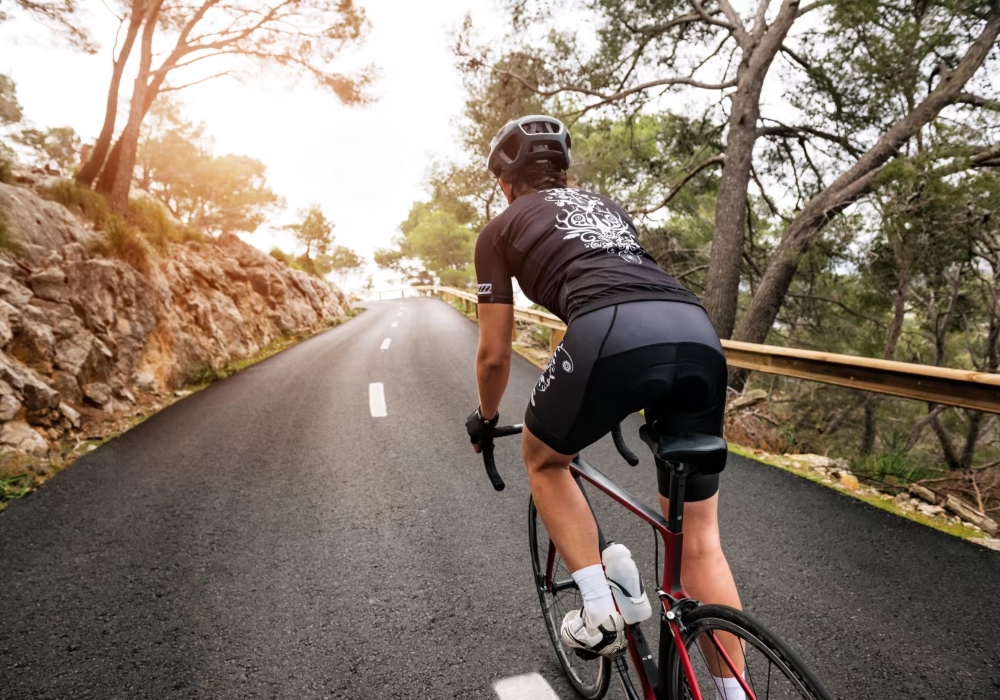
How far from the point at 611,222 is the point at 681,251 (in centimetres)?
1086

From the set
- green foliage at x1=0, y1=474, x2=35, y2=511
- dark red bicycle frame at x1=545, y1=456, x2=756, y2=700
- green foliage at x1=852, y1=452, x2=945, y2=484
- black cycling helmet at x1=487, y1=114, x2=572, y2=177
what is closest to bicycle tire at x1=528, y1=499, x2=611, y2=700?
dark red bicycle frame at x1=545, y1=456, x2=756, y2=700

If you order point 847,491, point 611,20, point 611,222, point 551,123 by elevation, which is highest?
point 611,20

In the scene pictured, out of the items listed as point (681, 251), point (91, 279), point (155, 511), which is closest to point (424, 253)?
point (681, 251)

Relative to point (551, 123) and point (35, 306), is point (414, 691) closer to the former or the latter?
point (551, 123)

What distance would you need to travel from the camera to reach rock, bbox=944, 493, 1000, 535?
3589mm

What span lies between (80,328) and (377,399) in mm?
3960

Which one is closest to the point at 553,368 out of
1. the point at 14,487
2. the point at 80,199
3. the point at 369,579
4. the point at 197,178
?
the point at 369,579

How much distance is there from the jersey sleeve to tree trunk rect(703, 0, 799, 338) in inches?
314

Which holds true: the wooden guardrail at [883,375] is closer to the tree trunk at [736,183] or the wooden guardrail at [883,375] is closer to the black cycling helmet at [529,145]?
the black cycling helmet at [529,145]

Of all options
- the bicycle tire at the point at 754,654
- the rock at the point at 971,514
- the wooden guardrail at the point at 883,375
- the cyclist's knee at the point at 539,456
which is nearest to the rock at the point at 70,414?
the cyclist's knee at the point at 539,456

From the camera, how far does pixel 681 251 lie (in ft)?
39.2

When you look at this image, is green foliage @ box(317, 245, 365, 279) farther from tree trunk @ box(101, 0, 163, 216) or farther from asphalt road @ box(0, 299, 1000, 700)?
asphalt road @ box(0, 299, 1000, 700)

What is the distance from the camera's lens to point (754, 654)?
136 centimetres

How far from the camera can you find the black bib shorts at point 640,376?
5.13ft
